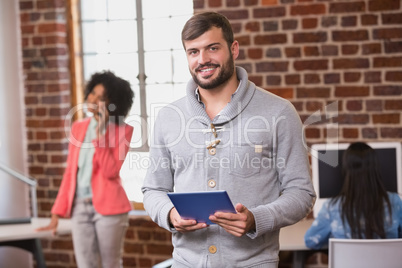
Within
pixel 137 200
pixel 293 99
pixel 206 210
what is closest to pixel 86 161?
pixel 137 200

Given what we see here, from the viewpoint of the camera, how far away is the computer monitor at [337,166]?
9.14 feet

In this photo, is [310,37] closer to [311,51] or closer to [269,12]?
[311,51]

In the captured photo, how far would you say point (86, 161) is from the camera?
118 inches

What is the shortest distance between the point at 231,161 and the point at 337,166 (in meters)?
1.29

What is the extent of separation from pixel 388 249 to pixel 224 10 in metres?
1.91

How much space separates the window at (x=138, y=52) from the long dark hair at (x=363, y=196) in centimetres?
168

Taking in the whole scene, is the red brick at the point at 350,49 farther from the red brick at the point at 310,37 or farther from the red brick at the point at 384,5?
the red brick at the point at 384,5

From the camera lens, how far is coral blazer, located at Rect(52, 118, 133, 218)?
9.49ft

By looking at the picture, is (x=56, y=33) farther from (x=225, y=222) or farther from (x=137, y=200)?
(x=225, y=222)

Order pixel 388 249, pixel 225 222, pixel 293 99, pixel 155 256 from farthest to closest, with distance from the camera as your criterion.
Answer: pixel 155 256
pixel 293 99
pixel 388 249
pixel 225 222

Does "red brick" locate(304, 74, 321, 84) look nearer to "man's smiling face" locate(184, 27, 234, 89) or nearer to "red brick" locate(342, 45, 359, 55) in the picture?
"red brick" locate(342, 45, 359, 55)

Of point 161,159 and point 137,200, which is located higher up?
point 161,159

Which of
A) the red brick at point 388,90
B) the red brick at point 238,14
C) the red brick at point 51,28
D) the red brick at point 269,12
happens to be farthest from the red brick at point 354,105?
the red brick at point 51,28

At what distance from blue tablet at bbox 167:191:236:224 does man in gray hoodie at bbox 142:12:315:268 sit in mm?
24
